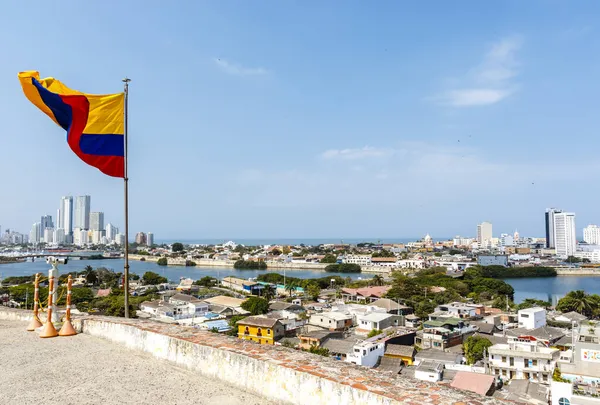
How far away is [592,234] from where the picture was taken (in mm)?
89125

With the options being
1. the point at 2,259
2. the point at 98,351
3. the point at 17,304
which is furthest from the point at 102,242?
the point at 98,351

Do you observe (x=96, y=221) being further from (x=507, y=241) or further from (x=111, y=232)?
(x=507, y=241)

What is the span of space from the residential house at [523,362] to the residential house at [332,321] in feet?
20.0

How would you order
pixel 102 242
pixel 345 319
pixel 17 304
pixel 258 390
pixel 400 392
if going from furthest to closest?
1. pixel 102 242
2. pixel 17 304
3. pixel 345 319
4. pixel 258 390
5. pixel 400 392

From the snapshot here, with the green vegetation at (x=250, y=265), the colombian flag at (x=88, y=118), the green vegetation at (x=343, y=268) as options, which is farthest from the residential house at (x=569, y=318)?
the green vegetation at (x=250, y=265)

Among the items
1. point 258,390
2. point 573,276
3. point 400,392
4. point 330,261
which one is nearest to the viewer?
point 400,392

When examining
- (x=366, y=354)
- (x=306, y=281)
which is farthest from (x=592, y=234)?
(x=366, y=354)

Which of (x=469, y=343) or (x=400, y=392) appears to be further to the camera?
(x=469, y=343)

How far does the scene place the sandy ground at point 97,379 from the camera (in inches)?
79.0

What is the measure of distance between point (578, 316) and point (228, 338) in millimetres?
18644

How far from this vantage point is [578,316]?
16.8m

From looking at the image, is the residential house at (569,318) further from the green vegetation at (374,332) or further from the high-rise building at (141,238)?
the high-rise building at (141,238)

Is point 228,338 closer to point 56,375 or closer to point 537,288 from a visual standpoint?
point 56,375

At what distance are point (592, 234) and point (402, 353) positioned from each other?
98.1 metres
